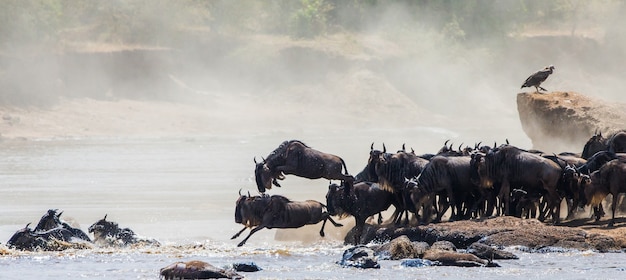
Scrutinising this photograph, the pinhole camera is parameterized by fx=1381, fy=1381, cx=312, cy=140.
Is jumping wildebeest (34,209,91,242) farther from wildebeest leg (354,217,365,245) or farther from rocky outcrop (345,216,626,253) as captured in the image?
rocky outcrop (345,216,626,253)

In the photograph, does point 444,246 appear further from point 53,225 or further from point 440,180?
point 53,225

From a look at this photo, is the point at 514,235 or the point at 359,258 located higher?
the point at 514,235

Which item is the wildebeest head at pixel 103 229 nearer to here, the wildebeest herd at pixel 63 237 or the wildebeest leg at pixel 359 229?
the wildebeest herd at pixel 63 237

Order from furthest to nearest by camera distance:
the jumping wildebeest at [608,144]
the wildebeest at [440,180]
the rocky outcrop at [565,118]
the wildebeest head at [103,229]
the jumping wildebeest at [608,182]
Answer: the rocky outcrop at [565,118]
the jumping wildebeest at [608,144]
the wildebeest head at [103,229]
the wildebeest at [440,180]
the jumping wildebeest at [608,182]

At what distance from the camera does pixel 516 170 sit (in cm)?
2059

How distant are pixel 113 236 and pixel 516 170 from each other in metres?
6.25

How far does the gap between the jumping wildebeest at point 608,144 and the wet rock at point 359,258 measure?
17.9 ft

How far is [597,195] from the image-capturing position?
20.3 m

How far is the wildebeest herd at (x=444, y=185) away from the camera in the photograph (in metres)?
20.6

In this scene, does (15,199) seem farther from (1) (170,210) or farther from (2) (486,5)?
(2) (486,5)

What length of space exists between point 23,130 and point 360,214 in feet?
121

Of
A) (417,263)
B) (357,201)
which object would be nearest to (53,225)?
(357,201)

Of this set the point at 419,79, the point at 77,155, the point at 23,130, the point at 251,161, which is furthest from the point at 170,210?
the point at 419,79

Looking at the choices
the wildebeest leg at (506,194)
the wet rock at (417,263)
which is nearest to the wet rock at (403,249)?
the wet rock at (417,263)
